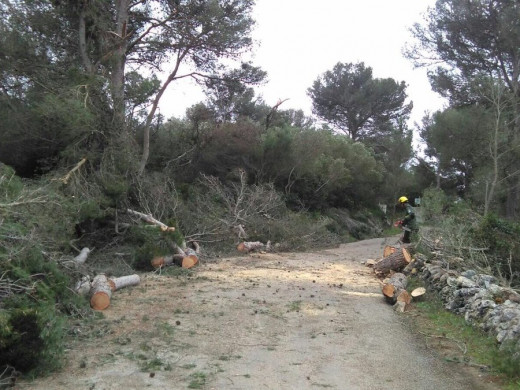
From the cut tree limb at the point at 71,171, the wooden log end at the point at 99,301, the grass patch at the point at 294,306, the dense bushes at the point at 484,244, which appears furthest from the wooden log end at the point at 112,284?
the dense bushes at the point at 484,244

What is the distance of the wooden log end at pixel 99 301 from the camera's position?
691 centimetres

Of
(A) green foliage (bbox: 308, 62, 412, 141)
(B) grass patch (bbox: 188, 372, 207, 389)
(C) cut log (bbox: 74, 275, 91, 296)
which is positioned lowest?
(B) grass patch (bbox: 188, 372, 207, 389)

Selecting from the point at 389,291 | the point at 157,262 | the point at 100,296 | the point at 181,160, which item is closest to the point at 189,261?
the point at 157,262

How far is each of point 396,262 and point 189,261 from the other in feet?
15.6

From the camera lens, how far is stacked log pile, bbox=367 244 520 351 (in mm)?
5879

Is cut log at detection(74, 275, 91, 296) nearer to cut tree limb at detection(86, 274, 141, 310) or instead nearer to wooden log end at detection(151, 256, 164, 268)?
cut tree limb at detection(86, 274, 141, 310)

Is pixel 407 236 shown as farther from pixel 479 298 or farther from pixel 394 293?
pixel 479 298

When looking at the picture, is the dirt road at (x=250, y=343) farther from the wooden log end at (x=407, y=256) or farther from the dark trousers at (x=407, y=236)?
the dark trousers at (x=407, y=236)

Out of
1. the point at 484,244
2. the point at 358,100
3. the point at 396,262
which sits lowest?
the point at 396,262

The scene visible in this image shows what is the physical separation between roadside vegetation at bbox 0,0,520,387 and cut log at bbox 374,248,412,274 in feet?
2.92

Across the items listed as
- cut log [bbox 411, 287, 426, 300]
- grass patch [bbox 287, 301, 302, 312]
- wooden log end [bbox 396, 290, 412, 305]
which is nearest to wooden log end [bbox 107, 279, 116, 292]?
grass patch [bbox 287, 301, 302, 312]

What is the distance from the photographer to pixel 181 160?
834 inches

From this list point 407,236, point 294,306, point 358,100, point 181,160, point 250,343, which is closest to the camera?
point 250,343

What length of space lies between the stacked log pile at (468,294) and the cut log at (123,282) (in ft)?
14.7
